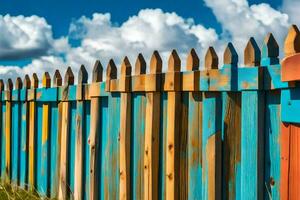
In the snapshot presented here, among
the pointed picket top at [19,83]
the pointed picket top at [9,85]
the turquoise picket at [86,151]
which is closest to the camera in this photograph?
the turquoise picket at [86,151]

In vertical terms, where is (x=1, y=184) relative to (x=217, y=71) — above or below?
below

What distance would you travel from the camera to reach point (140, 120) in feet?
16.7

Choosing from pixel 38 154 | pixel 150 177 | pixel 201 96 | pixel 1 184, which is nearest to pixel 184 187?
pixel 150 177

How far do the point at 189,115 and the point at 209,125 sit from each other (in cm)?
29

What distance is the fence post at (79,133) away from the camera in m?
6.27

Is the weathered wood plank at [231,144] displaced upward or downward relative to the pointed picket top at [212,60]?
downward

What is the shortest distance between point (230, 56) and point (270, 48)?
31cm

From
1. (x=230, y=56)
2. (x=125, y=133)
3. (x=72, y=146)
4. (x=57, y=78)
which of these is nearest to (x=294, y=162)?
(x=230, y=56)

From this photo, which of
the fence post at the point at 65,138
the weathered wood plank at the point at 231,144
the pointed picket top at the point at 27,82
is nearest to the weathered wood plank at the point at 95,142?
the fence post at the point at 65,138

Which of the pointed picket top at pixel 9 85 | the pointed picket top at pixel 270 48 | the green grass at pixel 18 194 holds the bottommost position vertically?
the green grass at pixel 18 194

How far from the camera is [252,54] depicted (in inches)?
153

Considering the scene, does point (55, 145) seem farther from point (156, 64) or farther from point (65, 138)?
point (156, 64)

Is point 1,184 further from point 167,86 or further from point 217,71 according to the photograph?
point 217,71

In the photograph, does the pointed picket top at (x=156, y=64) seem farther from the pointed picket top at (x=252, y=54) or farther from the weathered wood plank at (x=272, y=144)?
the weathered wood plank at (x=272, y=144)
